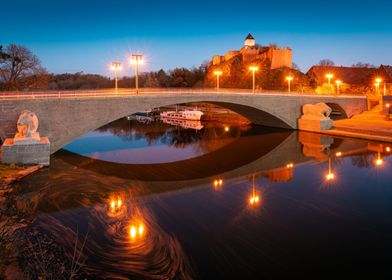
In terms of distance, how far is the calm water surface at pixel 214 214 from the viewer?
345 inches

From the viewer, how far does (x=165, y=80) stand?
299ft

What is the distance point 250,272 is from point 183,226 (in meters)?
3.38

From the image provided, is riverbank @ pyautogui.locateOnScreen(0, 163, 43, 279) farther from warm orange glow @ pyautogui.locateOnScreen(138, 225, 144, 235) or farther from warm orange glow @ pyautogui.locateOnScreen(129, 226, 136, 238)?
warm orange glow @ pyautogui.locateOnScreen(138, 225, 144, 235)

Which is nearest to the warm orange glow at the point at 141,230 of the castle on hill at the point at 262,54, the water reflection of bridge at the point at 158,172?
the water reflection of bridge at the point at 158,172

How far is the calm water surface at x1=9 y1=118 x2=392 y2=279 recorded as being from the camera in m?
8.77

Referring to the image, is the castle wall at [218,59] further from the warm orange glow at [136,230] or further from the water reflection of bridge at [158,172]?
the warm orange glow at [136,230]

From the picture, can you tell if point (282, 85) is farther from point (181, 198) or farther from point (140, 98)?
point (181, 198)

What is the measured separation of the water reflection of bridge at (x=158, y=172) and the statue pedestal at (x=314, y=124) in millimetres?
4065

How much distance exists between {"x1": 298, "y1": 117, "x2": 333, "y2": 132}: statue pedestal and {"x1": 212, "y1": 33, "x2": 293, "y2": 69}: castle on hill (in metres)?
31.2

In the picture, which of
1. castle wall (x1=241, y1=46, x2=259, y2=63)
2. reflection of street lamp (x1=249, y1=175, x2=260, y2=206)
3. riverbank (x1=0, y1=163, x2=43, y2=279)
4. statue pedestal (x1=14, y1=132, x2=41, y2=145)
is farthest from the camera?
castle wall (x1=241, y1=46, x2=259, y2=63)

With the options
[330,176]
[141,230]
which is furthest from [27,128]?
[330,176]

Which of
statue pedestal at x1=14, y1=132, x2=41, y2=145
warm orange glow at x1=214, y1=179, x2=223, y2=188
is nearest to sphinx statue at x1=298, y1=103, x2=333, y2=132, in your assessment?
warm orange glow at x1=214, y1=179, x2=223, y2=188

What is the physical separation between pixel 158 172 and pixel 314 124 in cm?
2042

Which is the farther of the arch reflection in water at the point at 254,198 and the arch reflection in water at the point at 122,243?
the arch reflection in water at the point at 254,198
